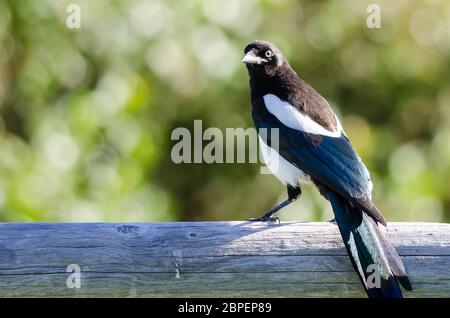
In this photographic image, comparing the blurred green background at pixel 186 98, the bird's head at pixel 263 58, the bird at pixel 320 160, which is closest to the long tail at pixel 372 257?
the bird at pixel 320 160

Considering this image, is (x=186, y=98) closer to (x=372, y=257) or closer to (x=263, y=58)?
(x=263, y=58)

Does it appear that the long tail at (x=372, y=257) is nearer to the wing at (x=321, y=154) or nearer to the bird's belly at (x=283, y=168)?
the wing at (x=321, y=154)

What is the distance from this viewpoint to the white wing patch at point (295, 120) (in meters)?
3.82

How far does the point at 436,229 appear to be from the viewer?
3.14 meters

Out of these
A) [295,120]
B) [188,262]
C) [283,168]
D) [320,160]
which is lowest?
[188,262]

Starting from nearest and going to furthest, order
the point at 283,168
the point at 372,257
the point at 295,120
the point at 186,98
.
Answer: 1. the point at 372,257
2. the point at 295,120
3. the point at 283,168
4. the point at 186,98

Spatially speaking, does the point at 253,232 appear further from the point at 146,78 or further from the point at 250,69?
the point at 146,78

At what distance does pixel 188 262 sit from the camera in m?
3.02

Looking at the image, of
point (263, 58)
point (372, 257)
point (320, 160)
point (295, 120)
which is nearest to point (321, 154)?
point (320, 160)

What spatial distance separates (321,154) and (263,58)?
2.91ft

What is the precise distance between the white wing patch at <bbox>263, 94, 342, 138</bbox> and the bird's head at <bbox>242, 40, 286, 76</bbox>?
1.27ft

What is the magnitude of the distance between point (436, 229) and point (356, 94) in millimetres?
2980

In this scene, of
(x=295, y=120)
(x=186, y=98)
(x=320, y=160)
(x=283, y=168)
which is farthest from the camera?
(x=186, y=98)

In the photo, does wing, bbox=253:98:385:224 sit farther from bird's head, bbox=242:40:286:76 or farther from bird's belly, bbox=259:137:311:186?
bird's head, bbox=242:40:286:76
